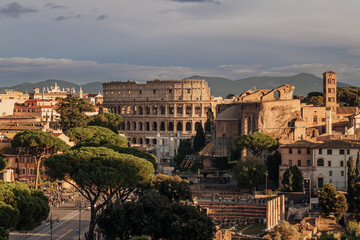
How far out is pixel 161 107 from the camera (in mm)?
121438

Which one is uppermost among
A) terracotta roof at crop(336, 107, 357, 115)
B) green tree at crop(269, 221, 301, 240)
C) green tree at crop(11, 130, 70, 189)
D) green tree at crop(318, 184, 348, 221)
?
terracotta roof at crop(336, 107, 357, 115)

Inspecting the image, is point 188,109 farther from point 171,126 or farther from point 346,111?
point 346,111

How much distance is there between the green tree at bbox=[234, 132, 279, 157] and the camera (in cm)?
6581

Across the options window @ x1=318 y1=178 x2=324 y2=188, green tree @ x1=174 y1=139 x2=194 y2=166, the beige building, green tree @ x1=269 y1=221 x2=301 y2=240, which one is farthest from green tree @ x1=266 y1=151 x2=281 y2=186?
green tree @ x1=174 y1=139 x2=194 y2=166

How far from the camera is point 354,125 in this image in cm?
7319

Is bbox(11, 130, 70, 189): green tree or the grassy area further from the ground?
bbox(11, 130, 70, 189): green tree

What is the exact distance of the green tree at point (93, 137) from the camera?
66.9 meters

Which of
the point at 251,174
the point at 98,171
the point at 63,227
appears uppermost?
the point at 98,171

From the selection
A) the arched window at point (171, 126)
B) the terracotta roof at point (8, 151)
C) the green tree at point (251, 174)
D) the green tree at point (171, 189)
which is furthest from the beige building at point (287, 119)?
the arched window at point (171, 126)

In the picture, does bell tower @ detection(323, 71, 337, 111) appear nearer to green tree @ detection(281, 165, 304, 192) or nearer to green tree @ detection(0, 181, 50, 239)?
green tree @ detection(281, 165, 304, 192)

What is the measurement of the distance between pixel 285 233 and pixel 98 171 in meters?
13.8

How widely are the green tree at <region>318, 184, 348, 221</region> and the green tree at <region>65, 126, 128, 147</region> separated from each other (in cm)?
2646

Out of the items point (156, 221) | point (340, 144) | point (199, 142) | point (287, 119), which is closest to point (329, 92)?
point (287, 119)

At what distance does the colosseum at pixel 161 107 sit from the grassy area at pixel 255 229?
66159mm
